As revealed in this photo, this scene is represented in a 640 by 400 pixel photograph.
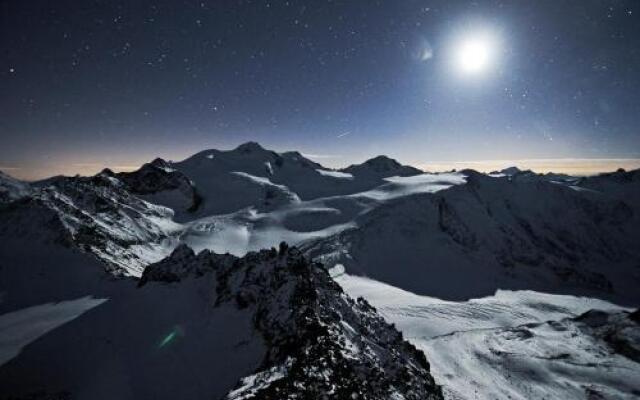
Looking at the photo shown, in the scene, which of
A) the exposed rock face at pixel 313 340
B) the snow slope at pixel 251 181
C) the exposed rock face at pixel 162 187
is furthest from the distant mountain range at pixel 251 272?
the snow slope at pixel 251 181

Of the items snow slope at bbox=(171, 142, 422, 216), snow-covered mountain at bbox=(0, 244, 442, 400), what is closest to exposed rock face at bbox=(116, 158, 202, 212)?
snow slope at bbox=(171, 142, 422, 216)

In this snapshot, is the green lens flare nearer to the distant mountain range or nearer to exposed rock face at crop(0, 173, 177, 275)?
the distant mountain range

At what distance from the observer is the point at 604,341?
46.8 meters

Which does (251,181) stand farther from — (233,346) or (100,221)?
(233,346)

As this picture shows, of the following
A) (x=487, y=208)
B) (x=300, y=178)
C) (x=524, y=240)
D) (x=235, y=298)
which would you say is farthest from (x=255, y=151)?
(x=235, y=298)

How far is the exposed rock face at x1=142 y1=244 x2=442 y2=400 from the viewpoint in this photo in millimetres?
15906

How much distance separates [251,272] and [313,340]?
14641mm

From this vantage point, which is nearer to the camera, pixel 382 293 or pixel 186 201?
pixel 382 293

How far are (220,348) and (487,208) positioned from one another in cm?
13483

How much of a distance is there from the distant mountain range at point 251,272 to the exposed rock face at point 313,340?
11 centimetres

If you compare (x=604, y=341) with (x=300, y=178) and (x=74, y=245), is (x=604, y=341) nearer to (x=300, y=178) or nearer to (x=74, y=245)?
(x=74, y=245)

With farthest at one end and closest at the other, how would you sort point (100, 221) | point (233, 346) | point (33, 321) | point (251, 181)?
point (251, 181), point (100, 221), point (33, 321), point (233, 346)

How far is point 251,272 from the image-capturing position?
32438mm

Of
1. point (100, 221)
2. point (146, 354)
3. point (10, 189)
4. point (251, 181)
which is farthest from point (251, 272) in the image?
point (251, 181)
